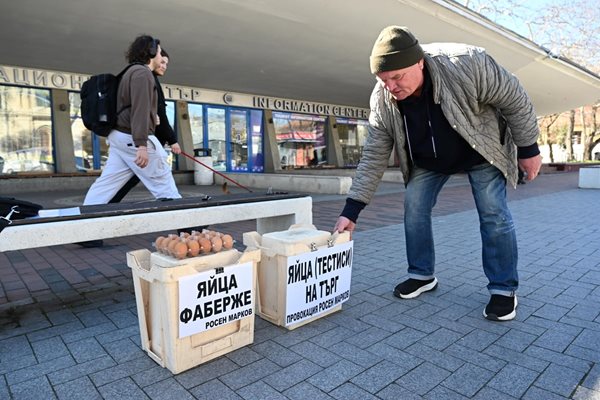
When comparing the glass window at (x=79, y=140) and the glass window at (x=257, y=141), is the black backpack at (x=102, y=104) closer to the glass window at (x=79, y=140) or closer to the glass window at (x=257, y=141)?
the glass window at (x=79, y=140)

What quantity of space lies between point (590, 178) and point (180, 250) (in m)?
14.6

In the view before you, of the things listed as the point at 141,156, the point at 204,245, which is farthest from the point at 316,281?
the point at 141,156

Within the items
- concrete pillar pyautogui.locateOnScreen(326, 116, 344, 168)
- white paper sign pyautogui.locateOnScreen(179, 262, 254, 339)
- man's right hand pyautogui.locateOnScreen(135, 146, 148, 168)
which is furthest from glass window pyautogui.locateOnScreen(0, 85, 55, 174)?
white paper sign pyautogui.locateOnScreen(179, 262, 254, 339)

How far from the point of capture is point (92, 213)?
2.71 m

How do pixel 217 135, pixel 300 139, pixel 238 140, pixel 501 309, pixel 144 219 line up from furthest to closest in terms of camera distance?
pixel 300 139 < pixel 238 140 < pixel 217 135 < pixel 144 219 < pixel 501 309

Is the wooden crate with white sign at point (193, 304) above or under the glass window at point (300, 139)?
under

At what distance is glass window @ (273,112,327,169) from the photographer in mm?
19656

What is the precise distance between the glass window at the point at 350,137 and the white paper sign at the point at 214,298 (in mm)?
20301

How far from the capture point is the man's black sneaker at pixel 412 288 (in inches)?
124

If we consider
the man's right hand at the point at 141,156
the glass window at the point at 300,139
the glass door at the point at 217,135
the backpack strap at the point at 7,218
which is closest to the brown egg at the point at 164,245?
the backpack strap at the point at 7,218

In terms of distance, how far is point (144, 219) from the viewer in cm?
286

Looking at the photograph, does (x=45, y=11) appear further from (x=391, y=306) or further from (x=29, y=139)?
(x=391, y=306)

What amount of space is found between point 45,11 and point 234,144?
9918 millimetres

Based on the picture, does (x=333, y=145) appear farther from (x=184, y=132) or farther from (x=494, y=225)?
(x=494, y=225)
